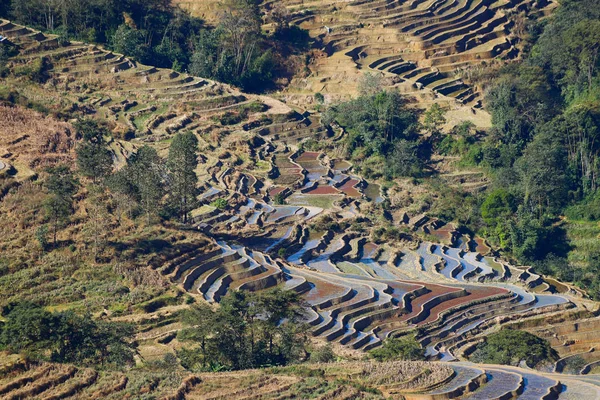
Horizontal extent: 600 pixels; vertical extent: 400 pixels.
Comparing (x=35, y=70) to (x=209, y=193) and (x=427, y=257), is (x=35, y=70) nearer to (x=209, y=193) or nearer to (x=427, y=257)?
(x=209, y=193)

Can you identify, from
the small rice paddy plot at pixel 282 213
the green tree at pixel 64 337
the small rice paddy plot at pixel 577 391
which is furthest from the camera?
the small rice paddy plot at pixel 282 213

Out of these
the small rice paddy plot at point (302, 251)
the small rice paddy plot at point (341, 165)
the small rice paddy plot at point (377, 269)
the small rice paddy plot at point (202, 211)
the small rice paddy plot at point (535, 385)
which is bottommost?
the small rice paddy plot at point (535, 385)

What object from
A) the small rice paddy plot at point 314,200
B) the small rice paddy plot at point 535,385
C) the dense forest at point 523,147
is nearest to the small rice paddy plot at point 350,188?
the small rice paddy plot at point 314,200

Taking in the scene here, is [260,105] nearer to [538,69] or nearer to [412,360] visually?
[538,69]

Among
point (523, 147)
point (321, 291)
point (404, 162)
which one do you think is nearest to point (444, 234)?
point (404, 162)

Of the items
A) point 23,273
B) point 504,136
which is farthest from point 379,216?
point 23,273

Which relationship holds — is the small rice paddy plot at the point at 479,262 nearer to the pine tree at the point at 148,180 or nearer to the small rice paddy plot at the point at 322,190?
the small rice paddy plot at the point at 322,190
